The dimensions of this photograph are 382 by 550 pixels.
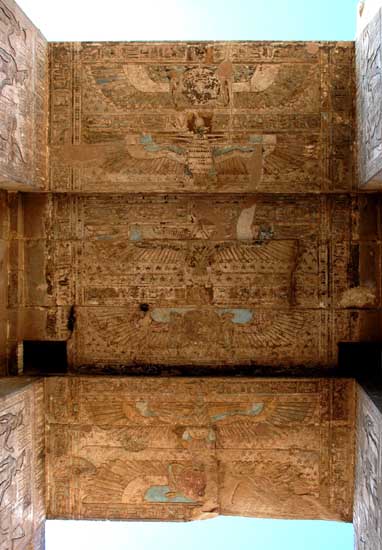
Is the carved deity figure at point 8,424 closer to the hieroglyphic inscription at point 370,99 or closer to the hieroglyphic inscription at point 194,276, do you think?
the hieroglyphic inscription at point 194,276

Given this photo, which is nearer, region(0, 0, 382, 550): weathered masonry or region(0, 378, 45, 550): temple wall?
region(0, 378, 45, 550): temple wall

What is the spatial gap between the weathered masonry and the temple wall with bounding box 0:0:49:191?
0.04 m

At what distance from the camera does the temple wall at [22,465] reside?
469 cm

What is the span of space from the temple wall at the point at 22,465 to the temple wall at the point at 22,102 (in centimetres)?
215

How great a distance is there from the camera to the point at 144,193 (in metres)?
5.52

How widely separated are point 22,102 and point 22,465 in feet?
11.8

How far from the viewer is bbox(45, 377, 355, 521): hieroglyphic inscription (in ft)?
17.7

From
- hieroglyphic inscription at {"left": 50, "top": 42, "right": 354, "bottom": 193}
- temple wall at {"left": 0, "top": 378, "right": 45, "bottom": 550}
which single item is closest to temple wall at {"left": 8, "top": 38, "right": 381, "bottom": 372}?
hieroglyphic inscription at {"left": 50, "top": 42, "right": 354, "bottom": 193}

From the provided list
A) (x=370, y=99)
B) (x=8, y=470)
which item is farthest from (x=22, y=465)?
(x=370, y=99)

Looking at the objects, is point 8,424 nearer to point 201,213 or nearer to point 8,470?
point 8,470

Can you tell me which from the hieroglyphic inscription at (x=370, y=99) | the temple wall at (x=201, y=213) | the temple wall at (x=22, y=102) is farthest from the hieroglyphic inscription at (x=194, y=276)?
the hieroglyphic inscription at (x=370, y=99)

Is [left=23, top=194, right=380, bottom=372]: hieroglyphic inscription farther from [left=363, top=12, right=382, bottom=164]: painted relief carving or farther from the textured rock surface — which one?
[left=363, top=12, right=382, bottom=164]: painted relief carving

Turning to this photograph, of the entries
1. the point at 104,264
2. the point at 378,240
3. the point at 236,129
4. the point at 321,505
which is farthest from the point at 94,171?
the point at 321,505

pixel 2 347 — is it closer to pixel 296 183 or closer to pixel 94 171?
pixel 94 171
